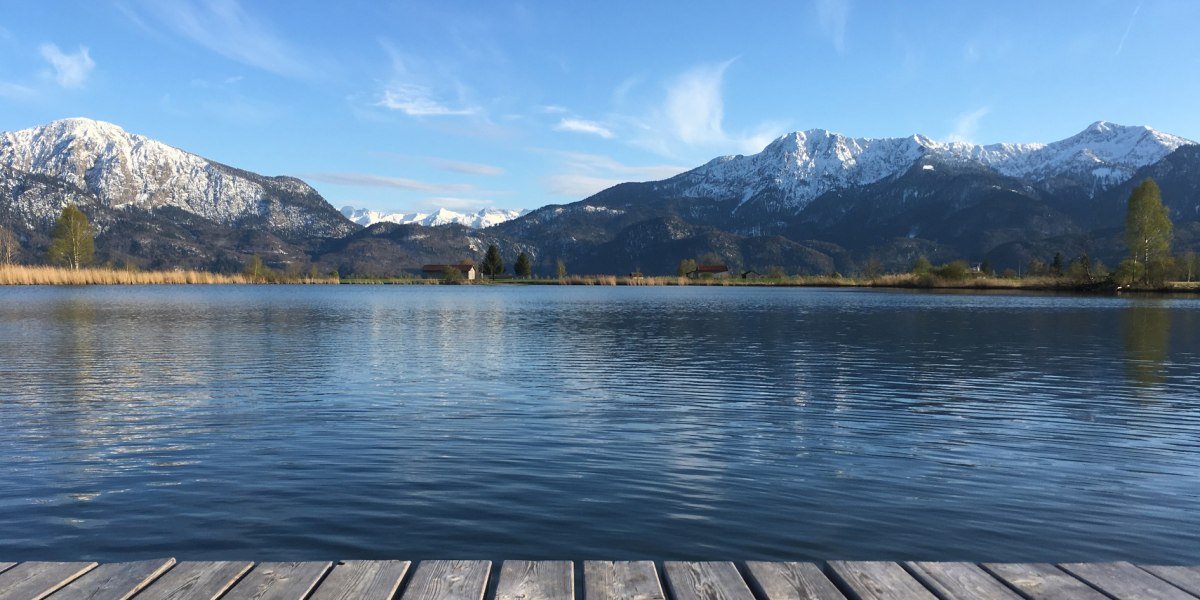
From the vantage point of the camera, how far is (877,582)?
7.36 metres

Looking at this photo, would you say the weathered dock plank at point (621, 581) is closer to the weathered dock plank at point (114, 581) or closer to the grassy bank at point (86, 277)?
the weathered dock plank at point (114, 581)

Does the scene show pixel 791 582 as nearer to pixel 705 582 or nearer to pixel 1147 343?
pixel 705 582

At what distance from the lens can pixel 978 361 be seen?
38.9 meters

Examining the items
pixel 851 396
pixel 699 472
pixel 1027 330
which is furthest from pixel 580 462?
pixel 1027 330

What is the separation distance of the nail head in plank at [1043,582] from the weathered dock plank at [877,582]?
93cm

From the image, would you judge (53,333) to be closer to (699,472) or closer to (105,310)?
(105,310)

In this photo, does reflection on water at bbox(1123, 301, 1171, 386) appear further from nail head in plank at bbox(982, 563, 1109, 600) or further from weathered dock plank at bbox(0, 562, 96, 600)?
weathered dock plank at bbox(0, 562, 96, 600)

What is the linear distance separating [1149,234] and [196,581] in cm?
16576

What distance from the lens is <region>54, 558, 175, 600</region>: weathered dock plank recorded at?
22.2 feet

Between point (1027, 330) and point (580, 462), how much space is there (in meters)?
52.9

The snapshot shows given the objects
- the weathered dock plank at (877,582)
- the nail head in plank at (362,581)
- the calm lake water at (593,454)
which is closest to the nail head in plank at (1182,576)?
the weathered dock plank at (877,582)

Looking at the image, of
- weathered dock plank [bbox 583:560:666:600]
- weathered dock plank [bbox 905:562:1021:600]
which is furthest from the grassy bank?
weathered dock plank [bbox 905:562:1021:600]

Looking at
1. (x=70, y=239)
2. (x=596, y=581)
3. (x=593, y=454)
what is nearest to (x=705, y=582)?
(x=596, y=581)

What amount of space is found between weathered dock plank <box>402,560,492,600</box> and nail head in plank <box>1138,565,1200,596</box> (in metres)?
6.59
